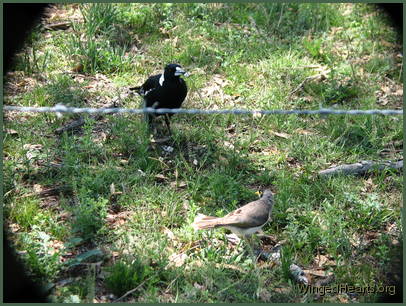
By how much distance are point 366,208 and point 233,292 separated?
4.74 ft

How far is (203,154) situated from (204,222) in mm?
1426

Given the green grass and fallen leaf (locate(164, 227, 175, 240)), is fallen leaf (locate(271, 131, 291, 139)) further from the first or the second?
fallen leaf (locate(164, 227, 175, 240))

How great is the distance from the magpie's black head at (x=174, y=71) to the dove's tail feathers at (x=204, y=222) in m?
1.84

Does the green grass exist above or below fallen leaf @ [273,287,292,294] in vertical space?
above

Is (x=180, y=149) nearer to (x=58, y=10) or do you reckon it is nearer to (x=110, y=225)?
(x=110, y=225)

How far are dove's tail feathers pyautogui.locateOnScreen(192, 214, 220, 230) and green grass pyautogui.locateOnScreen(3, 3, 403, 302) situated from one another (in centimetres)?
17

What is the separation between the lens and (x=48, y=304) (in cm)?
336

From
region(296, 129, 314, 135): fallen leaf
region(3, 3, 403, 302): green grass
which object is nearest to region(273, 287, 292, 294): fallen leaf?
region(3, 3, 403, 302): green grass

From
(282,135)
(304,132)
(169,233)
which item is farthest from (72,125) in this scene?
(304,132)

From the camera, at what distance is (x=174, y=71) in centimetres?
541

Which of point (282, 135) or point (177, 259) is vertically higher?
point (282, 135)

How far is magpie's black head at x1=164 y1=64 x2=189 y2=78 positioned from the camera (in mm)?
5340

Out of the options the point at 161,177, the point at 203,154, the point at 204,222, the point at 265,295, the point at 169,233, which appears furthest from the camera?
the point at 203,154

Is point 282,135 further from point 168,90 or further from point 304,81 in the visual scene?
point 168,90
